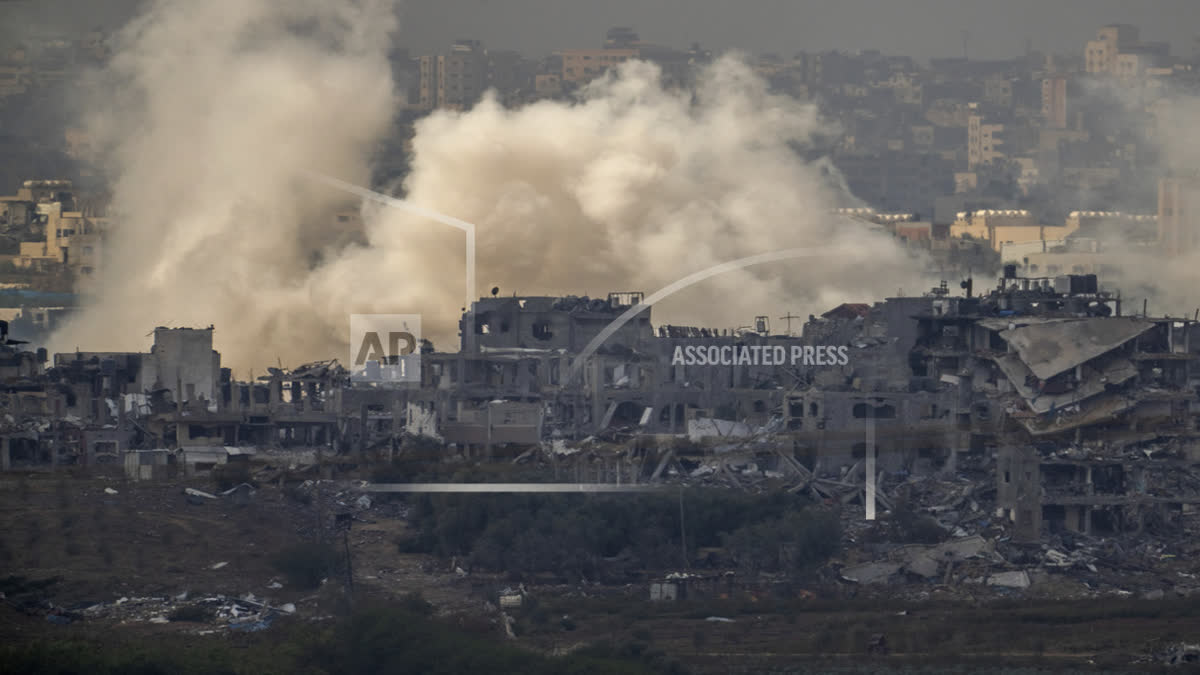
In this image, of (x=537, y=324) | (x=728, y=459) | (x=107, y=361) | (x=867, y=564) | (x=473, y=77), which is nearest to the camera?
(x=867, y=564)

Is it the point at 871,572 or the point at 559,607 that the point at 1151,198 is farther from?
the point at 559,607

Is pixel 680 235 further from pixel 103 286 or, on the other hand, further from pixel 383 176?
pixel 103 286

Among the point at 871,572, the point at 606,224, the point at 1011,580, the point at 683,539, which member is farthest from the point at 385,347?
the point at 1011,580

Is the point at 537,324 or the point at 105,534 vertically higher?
the point at 537,324

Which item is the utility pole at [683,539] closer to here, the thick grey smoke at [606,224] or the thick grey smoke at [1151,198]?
the thick grey smoke at [606,224]

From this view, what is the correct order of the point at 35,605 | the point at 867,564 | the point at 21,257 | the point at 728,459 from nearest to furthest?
the point at 35,605, the point at 867,564, the point at 728,459, the point at 21,257

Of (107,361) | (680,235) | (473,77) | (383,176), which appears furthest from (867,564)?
(473,77)

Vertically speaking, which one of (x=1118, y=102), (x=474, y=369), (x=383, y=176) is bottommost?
(x=474, y=369)

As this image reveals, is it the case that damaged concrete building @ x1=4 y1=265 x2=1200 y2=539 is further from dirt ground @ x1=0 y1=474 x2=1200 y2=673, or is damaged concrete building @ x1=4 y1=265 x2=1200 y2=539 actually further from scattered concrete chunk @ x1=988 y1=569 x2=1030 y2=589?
dirt ground @ x1=0 y1=474 x2=1200 y2=673

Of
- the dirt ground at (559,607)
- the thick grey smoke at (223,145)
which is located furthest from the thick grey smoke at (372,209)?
the dirt ground at (559,607)
